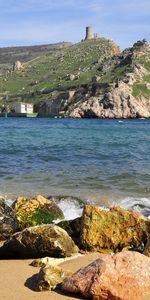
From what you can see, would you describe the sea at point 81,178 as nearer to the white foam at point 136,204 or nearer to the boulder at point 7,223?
the white foam at point 136,204

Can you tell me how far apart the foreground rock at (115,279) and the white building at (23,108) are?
531ft

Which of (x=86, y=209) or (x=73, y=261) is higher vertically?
(x=86, y=209)

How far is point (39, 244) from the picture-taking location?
30.0 ft

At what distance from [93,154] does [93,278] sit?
84.3ft

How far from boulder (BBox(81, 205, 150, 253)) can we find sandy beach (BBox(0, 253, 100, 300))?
14.0 inches

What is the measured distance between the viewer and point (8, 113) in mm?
176375

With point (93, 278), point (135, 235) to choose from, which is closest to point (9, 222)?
point (135, 235)

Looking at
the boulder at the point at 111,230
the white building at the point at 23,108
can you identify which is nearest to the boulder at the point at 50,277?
the boulder at the point at 111,230

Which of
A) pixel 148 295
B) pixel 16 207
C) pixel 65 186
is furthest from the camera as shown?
pixel 65 186

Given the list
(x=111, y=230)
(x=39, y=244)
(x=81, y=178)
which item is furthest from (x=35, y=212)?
(x=81, y=178)

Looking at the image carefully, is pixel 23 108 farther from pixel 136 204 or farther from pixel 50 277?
pixel 50 277

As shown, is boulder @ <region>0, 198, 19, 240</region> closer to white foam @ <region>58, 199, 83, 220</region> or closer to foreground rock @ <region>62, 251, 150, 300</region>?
white foam @ <region>58, 199, 83, 220</region>

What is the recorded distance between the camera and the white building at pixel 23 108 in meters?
168

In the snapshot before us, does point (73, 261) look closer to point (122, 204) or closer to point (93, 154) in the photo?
point (122, 204)
